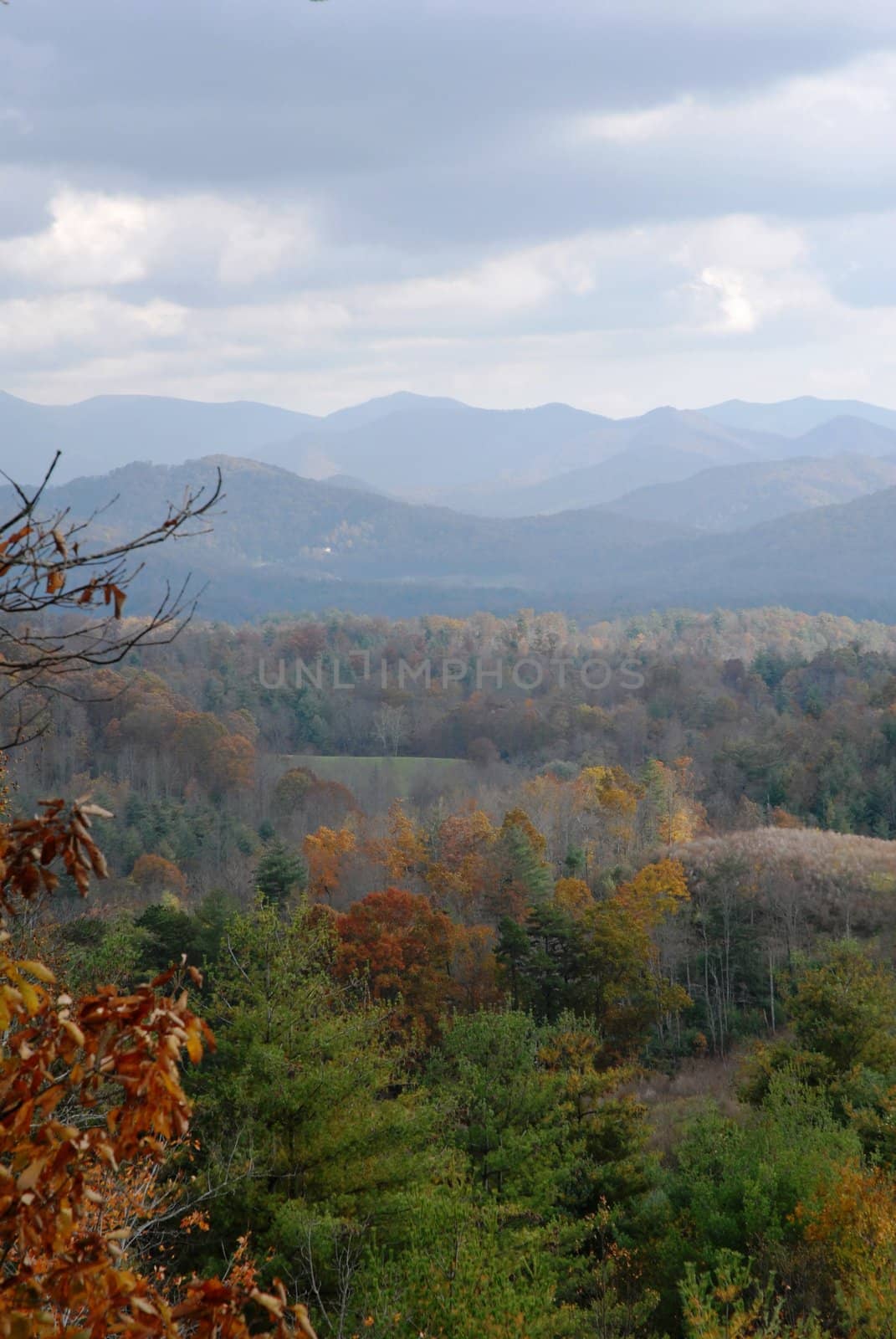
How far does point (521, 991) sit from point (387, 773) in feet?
147

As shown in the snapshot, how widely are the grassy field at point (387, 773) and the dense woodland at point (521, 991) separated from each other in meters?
0.39

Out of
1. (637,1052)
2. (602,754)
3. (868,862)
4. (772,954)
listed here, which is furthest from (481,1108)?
(602,754)

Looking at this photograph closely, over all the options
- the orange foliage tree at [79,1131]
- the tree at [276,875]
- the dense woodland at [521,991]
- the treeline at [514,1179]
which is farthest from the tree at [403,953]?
the orange foliage tree at [79,1131]

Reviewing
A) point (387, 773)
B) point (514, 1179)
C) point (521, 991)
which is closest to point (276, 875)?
point (521, 991)

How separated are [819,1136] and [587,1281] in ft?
10.5

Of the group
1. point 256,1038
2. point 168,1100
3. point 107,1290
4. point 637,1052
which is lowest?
point 637,1052

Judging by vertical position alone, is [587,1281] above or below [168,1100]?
below

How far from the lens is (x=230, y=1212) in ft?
39.9

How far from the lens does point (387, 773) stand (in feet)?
237

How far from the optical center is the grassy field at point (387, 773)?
67.6 meters

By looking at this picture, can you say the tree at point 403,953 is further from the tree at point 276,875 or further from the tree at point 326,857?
the tree at point 326,857

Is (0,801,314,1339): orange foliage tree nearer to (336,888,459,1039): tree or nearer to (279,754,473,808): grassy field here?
(336,888,459,1039): tree

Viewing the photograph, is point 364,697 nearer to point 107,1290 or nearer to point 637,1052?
point 637,1052

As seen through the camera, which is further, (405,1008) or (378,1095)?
(405,1008)
